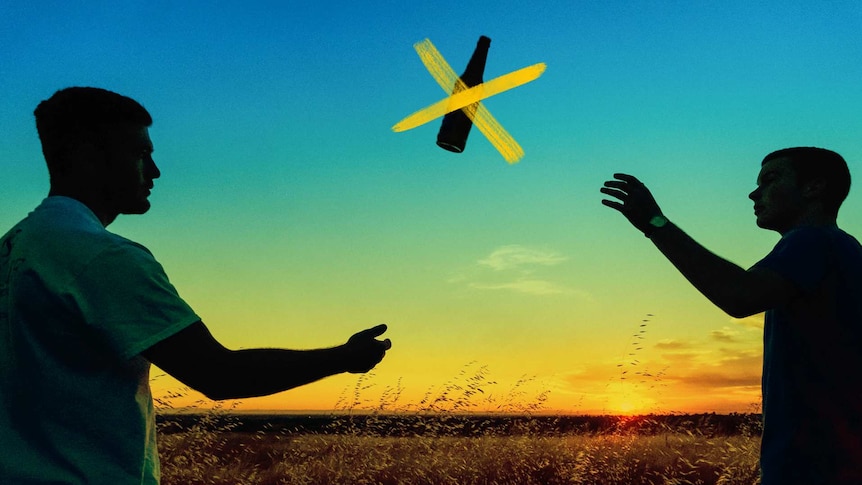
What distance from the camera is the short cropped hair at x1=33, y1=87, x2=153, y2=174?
1.87 meters

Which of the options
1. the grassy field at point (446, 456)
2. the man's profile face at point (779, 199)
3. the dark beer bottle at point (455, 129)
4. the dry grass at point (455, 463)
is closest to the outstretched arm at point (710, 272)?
the man's profile face at point (779, 199)

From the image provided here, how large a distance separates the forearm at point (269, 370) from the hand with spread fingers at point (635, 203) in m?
1.30

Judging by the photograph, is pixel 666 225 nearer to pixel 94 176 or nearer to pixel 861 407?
pixel 861 407

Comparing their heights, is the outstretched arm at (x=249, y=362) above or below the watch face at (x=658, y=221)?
below

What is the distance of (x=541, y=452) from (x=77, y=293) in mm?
8704

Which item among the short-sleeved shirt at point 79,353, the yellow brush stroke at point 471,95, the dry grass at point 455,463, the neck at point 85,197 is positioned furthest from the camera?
the dry grass at point 455,463

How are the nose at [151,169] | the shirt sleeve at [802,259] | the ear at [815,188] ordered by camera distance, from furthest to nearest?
the ear at [815,188] < the shirt sleeve at [802,259] < the nose at [151,169]

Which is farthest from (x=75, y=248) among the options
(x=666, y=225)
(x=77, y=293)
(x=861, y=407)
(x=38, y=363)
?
(x=861, y=407)

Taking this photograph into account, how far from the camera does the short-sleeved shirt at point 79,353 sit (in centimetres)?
155

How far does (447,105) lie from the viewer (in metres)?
3.31

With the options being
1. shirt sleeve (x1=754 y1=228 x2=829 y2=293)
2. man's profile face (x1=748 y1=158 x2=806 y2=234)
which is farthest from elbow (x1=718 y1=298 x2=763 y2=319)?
man's profile face (x1=748 y1=158 x2=806 y2=234)

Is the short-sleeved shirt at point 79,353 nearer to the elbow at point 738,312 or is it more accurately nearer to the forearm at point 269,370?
the forearm at point 269,370

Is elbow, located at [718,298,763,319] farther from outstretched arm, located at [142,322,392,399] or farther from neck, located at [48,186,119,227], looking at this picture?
neck, located at [48,186,119,227]

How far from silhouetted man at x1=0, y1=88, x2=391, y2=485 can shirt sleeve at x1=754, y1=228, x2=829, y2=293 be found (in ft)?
5.87
